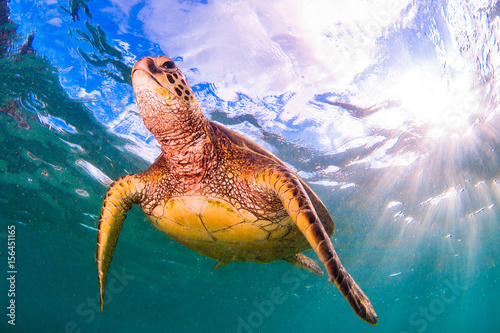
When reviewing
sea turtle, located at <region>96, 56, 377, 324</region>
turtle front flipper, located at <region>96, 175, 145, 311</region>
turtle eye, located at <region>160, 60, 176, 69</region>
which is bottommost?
turtle front flipper, located at <region>96, 175, 145, 311</region>

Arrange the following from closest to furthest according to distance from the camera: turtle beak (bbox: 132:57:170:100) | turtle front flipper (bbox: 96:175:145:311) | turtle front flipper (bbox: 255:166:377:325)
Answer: turtle front flipper (bbox: 255:166:377:325)
turtle beak (bbox: 132:57:170:100)
turtle front flipper (bbox: 96:175:145:311)

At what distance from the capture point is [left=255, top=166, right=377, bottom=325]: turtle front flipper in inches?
79.4

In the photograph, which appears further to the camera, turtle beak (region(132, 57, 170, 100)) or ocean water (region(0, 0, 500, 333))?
ocean water (region(0, 0, 500, 333))

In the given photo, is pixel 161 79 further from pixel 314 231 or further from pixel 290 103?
pixel 290 103

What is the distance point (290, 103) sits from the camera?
701cm

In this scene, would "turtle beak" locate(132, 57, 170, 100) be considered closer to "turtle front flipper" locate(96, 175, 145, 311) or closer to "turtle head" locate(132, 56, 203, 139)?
"turtle head" locate(132, 56, 203, 139)

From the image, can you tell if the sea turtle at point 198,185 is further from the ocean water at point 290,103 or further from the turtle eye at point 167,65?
the ocean water at point 290,103

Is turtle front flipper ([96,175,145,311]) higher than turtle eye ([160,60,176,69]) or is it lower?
lower

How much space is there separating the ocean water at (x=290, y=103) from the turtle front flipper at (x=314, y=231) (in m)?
3.95

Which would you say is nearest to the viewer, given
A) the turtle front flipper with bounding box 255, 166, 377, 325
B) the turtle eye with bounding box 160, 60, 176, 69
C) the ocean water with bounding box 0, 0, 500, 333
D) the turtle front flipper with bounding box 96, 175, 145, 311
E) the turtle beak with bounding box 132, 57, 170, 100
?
the turtle front flipper with bounding box 255, 166, 377, 325

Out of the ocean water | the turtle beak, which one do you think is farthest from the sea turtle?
the ocean water

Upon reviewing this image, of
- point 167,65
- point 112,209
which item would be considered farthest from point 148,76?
point 112,209

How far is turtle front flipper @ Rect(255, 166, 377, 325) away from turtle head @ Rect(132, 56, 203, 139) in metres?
1.22

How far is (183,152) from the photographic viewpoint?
318 cm
